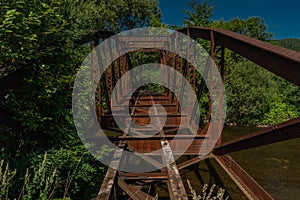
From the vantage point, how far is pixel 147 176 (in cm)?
495

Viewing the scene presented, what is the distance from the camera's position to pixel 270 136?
3076mm

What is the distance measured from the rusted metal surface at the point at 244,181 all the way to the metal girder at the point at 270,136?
0.43 m

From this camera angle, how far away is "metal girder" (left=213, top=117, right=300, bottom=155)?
A: 258 cm

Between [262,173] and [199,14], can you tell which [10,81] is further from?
[199,14]

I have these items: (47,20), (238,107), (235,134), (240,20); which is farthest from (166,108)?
(240,20)

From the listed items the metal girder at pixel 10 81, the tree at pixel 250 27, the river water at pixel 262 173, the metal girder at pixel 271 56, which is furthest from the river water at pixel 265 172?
the tree at pixel 250 27

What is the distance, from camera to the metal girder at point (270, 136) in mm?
2580

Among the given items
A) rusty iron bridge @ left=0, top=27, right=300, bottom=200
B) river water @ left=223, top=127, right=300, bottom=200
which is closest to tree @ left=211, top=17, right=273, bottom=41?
river water @ left=223, top=127, right=300, bottom=200

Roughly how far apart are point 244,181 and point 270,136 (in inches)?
64.2

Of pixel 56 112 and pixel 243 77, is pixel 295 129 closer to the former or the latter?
pixel 56 112

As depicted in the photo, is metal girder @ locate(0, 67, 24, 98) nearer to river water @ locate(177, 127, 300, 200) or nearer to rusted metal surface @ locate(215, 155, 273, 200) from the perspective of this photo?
rusted metal surface @ locate(215, 155, 273, 200)

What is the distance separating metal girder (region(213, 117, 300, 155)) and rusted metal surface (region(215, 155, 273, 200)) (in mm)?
433

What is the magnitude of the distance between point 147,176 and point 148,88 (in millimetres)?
24153

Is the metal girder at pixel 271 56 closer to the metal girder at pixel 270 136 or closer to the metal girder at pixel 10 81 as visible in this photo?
the metal girder at pixel 270 136
